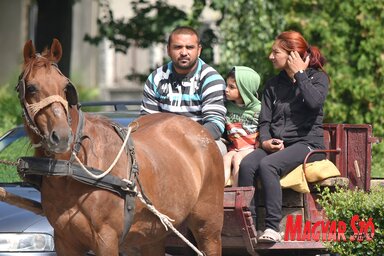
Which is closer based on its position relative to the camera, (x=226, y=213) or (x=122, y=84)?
(x=226, y=213)

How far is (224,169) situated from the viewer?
7609 mm

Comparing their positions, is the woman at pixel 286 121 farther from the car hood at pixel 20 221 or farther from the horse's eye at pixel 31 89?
the horse's eye at pixel 31 89

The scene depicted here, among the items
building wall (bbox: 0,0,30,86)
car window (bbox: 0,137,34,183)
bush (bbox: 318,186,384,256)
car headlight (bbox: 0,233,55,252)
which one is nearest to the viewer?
bush (bbox: 318,186,384,256)

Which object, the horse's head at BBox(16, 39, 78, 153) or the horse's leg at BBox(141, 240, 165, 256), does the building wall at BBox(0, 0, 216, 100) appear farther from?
the horse's head at BBox(16, 39, 78, 153)

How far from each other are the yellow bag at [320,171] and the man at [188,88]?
0.69 m

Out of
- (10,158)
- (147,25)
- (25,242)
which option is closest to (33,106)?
(25,242)

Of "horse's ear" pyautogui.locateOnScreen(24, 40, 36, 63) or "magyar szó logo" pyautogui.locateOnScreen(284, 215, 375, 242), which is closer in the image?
"horse's ear" pyautogui.locateOnScreen(24, 40, 36, 63)

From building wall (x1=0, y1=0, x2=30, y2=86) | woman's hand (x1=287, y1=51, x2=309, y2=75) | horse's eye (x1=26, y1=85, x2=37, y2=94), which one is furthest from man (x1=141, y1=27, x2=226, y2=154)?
building wall (x1=0, y1=0, x2=30, y2=86)

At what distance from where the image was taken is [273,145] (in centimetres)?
759

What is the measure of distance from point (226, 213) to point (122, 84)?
22454mm

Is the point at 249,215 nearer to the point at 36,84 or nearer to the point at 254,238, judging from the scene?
the point at 254,238

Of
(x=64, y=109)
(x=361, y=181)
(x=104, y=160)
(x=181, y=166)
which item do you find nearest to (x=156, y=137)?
(x=181, y=166)

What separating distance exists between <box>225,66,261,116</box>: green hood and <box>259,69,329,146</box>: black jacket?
3.5 inches

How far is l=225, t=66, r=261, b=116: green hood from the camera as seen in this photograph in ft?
25.2
